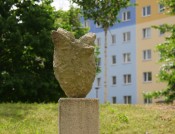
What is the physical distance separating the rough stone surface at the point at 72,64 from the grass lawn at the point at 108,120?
4002 millimetres

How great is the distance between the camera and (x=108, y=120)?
45.0 feet

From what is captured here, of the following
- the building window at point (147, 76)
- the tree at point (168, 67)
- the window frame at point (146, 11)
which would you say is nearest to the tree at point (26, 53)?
the tree at point (168, 67)

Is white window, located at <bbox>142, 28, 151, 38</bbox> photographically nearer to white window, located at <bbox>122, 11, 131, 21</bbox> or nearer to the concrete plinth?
white window, located at <bbox>122, 11, 131, 21</bbox>

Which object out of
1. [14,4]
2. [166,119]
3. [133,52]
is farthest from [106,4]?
[133,52]

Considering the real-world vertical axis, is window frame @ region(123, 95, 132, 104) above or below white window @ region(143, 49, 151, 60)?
below

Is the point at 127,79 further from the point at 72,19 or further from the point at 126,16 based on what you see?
the point at 72,19

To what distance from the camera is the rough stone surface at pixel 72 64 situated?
29.0 feet

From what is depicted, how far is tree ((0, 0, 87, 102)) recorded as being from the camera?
23094 millimetres

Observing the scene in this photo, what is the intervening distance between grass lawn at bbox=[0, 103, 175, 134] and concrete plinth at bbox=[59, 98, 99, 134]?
4.04 metres

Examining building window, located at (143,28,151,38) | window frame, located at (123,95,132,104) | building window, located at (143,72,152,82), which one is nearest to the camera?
building window, located at (143,72,152,82)

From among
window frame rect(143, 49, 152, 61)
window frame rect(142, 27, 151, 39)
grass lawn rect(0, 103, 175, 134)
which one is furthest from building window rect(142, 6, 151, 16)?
grass lawn rect(0, 103, 175, 134)

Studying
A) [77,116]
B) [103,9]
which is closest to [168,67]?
[103,9]

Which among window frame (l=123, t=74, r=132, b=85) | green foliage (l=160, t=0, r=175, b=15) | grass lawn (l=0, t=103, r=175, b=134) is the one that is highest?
green foliage (l=160, t=0, r=175, b=15)

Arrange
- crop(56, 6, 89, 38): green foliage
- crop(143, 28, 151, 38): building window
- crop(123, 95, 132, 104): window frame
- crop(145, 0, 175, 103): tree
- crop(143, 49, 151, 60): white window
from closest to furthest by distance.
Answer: crop(145, 0, 175, 103): tree → crop(56, 6, 89, 38): green foliage → crop(143, 49, 151, 60): white window → crop(143, 28, 151, 38): building window → crop(123, 95, 132, 104): window frame
